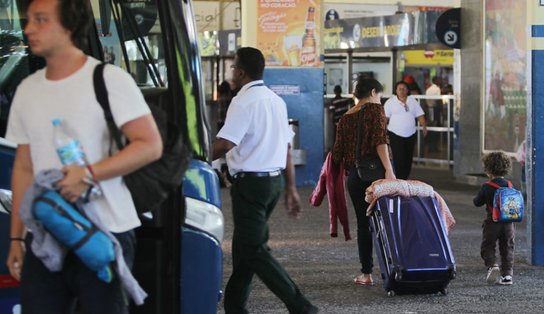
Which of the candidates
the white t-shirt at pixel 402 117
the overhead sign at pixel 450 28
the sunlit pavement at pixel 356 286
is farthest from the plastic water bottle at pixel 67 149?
the overhead sign at pixel 450 28

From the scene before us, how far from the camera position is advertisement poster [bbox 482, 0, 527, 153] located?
18.4 metres

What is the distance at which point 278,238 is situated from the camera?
40.7ft

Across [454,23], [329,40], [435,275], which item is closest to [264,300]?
[435,275]

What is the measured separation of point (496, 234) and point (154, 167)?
17.9 ft

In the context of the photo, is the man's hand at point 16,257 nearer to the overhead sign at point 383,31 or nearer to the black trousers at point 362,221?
the black trousers at point 362,221

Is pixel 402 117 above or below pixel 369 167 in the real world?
above

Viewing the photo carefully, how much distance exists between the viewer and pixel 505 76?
62.3 feet

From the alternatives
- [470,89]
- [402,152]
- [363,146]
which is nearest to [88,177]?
[363,146]

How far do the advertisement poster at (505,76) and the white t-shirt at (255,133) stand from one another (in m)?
11.5

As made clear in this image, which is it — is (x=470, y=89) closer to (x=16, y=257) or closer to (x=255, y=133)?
(x=255, y=133)

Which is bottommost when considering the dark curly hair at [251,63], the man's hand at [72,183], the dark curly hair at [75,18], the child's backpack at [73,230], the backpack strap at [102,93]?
the child's backpack at [73,230]

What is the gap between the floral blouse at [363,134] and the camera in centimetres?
915

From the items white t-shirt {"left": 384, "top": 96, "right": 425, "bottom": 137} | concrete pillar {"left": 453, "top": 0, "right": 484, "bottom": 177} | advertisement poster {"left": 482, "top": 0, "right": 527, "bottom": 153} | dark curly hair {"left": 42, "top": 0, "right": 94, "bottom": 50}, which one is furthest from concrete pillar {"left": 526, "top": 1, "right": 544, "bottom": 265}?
concrete pillar {"left": 453, "top": 0, "right": 484, "bottom": 177}

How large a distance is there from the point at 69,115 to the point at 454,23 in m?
17.1
